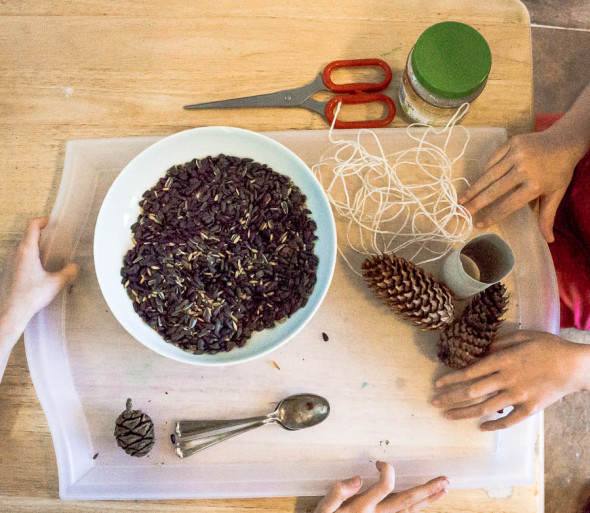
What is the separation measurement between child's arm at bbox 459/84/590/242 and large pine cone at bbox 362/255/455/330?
18cm

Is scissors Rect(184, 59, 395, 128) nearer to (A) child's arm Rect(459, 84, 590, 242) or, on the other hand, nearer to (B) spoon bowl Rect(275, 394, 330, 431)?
(A) child's arm Rect(459, 84, 590, 242)

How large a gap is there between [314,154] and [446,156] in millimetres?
246

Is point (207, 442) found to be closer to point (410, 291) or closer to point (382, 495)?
point (382, 495)

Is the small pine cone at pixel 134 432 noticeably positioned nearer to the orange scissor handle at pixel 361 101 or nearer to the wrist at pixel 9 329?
the wrist at pixel 9 329

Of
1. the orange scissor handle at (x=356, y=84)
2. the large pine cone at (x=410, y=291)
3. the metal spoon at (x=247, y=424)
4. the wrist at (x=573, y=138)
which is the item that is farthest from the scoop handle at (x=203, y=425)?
the wrist at (x=573, y=138)

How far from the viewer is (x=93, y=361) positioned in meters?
0.85

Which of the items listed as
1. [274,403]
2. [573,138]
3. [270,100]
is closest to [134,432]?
[274,403]

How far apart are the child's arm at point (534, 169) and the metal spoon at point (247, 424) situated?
46 centimetres

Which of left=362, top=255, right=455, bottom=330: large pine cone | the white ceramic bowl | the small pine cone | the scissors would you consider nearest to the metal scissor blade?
the scissors

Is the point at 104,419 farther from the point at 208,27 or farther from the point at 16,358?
the point at 208,27

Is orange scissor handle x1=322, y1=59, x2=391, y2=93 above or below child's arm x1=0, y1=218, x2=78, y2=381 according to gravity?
above

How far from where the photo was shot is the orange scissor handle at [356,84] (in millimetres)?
889

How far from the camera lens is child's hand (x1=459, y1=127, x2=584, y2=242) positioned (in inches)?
33.4

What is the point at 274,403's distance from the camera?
839 mm
